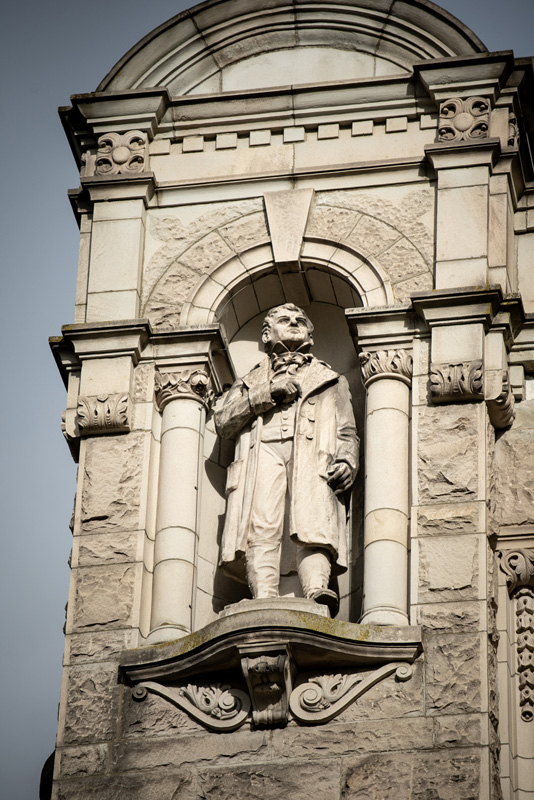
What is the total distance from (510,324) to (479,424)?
1.04 metres

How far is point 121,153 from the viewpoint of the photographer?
56.1 feet

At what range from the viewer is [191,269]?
54.2 feet

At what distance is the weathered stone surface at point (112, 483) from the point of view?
15273 millimetres

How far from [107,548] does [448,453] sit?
2.63 metres

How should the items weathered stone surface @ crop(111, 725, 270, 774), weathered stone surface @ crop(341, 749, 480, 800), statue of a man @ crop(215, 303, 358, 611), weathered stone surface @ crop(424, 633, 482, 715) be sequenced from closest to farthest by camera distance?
weathered stone surface @ crop(341, 749, 480, 800)
weathered stone surface @ crop(424, 633, 482, 715)
weathered stone surface @ crop(111, 725, 270, 774)
statue of a man @ crop(215, 303, 358, 611)

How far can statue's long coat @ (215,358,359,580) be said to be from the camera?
15078 mm

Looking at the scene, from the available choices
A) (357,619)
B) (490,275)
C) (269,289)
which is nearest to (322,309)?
(269,289)

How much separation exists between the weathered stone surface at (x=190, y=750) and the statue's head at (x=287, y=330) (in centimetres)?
335

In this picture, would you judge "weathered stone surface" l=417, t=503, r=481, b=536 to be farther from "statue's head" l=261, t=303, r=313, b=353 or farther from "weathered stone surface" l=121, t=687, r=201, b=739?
"weathered stone surface" l=121, t=687, r=201, b=739

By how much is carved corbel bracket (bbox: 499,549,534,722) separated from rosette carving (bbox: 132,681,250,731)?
2.11m

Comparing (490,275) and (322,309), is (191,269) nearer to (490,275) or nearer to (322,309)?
(322,309)

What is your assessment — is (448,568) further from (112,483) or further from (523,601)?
(112,483)

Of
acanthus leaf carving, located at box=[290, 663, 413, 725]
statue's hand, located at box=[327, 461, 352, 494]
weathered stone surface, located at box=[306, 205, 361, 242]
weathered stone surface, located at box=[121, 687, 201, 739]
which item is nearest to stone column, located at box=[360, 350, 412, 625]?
statue's hand, located at box=[327, 461, 352, 494]

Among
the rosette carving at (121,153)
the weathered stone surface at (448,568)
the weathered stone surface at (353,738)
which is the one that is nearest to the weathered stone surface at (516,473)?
the weathered stone surface at (448,568)
